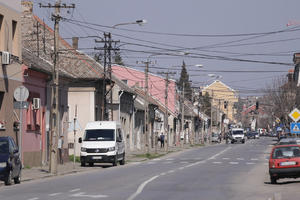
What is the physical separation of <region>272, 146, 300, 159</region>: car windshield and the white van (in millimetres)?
14773

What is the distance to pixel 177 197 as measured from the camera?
1812 cm

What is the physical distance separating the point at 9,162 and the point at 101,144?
1560 cm

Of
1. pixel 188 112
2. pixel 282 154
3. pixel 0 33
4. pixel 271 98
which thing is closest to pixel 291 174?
pixel 282 154

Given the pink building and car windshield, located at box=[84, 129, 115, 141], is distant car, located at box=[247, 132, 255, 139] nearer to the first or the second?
the pink building

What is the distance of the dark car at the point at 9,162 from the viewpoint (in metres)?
22.4

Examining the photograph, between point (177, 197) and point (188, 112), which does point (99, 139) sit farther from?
point (188, 112)

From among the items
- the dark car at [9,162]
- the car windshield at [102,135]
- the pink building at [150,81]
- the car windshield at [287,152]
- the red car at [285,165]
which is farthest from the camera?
the pink building at [150,81]

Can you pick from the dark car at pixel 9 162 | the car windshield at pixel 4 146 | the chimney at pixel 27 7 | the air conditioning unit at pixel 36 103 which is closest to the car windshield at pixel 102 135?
the air conditioning unit at pixel 36 103

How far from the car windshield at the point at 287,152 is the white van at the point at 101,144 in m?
14.8

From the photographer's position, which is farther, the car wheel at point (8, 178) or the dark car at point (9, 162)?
the car wheel at point (8, 178)

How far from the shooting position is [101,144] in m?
38.1

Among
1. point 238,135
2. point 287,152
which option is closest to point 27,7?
point 287,152

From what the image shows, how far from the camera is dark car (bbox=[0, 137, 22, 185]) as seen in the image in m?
22.4

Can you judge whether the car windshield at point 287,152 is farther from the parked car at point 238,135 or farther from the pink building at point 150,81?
the parked car at point 238,135
